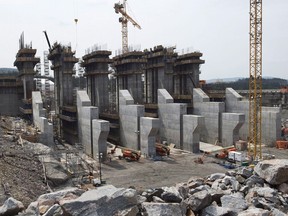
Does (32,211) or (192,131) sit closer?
(32,211)

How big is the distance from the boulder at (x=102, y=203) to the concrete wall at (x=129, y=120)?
80.5ft

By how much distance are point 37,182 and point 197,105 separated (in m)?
27.5

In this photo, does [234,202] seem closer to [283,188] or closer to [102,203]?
[283,188]

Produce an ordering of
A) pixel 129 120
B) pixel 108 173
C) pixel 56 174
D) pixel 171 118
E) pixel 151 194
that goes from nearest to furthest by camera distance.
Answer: pixel 151 194
pixel 56 174
pixel 108 173
pixel 129 120
pixel 171 118

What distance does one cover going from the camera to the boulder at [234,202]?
1240 cm

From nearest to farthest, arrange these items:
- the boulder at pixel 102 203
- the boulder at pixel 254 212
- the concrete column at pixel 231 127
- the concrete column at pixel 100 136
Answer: the boulder at pixel 102 203
the boulder at pixel 254 212
the concrete column at pixel 100 136
the concrete column at pixel 231 127

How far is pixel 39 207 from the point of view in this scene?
425 inches

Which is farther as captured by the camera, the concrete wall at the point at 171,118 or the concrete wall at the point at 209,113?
the concrete wall at the point at 209,113

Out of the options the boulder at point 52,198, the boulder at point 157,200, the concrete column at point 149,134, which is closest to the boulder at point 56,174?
the concrete column at point 149,134

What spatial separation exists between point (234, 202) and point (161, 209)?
3.69m

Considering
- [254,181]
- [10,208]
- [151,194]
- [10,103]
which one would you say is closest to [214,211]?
[151,194]

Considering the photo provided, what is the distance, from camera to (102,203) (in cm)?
996

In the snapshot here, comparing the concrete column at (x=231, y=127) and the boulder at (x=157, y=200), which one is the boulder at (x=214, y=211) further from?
the concrete column at (x=231, y=127)

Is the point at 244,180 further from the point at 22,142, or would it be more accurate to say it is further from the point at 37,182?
the point at 22,142
